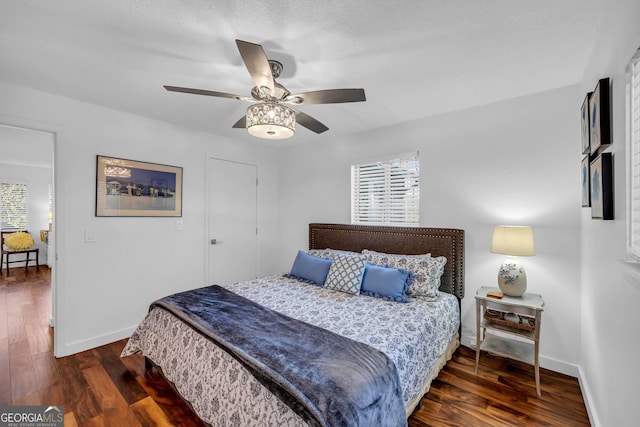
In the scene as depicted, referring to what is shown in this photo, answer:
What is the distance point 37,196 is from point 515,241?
910cm

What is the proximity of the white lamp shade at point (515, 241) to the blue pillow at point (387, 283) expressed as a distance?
78 cm

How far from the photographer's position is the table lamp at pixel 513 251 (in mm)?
2234

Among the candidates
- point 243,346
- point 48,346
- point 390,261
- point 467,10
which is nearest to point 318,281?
point 390,261

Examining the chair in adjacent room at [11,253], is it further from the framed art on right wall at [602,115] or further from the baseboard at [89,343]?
the framed art on right wall at [602,115]

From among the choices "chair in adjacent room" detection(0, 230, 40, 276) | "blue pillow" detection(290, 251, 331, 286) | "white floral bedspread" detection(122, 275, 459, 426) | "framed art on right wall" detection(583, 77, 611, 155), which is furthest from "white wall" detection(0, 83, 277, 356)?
"chair in adjacent room" detection(0, 230, 40, 276)

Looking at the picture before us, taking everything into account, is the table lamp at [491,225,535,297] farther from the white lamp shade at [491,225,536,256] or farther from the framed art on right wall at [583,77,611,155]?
the framed art on right wall at [583,77,611,155]

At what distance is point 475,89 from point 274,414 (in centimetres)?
277

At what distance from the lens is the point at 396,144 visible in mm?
3275

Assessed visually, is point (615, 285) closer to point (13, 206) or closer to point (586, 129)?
point (586, 129)

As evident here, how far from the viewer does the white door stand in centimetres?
375

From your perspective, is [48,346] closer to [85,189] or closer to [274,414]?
[85,189]

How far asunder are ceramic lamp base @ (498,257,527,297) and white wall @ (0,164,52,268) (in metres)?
8.90

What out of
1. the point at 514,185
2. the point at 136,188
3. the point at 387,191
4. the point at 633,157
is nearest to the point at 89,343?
the point at 136,188

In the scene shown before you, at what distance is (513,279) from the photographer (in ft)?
7.57
